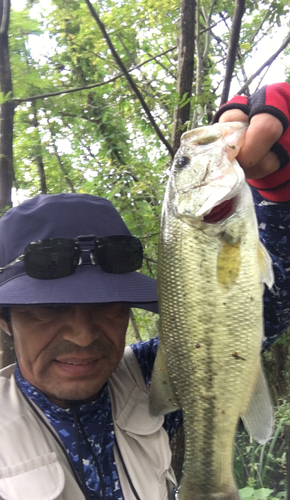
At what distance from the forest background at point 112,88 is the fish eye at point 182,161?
1042mm

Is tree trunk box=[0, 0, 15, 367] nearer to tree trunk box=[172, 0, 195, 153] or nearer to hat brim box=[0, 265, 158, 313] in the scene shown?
tree trunk box=[172, 0, 195, 153]

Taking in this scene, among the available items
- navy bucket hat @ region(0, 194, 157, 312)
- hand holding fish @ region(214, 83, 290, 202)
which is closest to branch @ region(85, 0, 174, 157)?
navy bucket hat @ region(0, 194, 157, 312)

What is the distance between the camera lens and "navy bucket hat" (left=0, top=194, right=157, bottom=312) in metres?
1.35

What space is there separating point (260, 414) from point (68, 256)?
Result: 0.85 meters

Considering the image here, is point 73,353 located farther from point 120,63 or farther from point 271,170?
point 120,63

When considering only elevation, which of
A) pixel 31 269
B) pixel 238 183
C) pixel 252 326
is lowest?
pixel 252 326

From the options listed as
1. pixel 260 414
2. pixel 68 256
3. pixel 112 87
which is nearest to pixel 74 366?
pixel 68 256

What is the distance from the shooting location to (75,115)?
13.4 feet

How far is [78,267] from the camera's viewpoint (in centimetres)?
149

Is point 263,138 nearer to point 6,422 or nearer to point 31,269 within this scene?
point 31,269

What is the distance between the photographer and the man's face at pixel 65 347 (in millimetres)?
1434

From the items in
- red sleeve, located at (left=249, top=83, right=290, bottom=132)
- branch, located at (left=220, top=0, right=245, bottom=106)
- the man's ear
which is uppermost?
branch, located at (left=220, top=0, right=245, bottom=106)

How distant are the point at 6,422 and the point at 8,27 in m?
2.53

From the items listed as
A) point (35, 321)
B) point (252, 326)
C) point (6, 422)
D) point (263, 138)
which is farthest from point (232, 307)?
point (6, 422)
